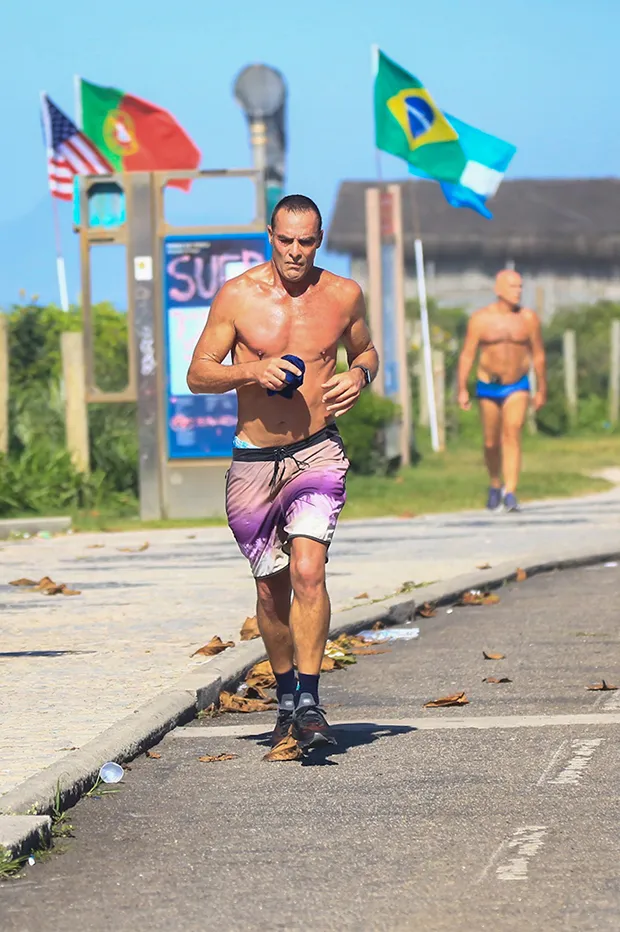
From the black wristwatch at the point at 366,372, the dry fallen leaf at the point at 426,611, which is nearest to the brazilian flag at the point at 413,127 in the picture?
the dry fallen leaf at the point at 426,611

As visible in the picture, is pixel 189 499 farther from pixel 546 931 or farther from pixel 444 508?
pixel 546 931

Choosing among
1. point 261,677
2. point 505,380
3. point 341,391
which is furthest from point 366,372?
point 505,380

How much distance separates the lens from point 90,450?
20.5 m

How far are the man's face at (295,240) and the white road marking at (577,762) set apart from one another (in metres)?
1.94

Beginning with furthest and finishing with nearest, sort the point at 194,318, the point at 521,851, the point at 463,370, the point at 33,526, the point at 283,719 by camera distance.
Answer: the point at 463,370, the point at 194,318, the point at 33,526, the point at 283,719, the point at 521,851

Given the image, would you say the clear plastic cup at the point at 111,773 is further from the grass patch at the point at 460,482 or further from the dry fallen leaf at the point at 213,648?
the grass patch at the point at 460,482

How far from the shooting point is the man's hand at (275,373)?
7.07 meters

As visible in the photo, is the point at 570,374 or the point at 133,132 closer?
the point at 133,132

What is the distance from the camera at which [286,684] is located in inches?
299

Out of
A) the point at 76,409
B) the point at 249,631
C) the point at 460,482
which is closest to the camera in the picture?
the point at 249,631

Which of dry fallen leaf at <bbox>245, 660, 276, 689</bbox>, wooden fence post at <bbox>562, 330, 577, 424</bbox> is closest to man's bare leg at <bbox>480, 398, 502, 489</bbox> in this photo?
dry fallen leaf at <bbox>245, 660, 276, 689</bbox>

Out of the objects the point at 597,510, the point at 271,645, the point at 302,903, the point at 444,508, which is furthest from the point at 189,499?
the point at 302,903

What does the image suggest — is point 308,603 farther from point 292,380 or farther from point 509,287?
point 509,287

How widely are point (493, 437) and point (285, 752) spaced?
11.0 m
